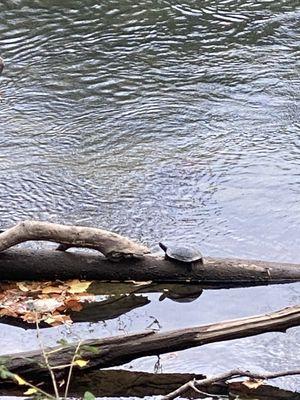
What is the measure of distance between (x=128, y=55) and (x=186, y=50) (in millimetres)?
589

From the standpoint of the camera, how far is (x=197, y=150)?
762cm

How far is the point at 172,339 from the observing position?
4.79m

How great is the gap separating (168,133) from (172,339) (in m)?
3.41

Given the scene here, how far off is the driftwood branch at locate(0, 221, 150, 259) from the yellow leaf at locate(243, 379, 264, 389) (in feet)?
3.78

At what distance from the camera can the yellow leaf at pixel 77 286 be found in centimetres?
565

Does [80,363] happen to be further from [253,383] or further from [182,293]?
[182,293]

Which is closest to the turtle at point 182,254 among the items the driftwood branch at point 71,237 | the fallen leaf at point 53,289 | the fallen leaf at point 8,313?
the driftwood branch at point 71,237

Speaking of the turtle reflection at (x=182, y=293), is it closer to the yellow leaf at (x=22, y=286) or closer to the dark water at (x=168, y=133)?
the dark water at (x=168, y=133)

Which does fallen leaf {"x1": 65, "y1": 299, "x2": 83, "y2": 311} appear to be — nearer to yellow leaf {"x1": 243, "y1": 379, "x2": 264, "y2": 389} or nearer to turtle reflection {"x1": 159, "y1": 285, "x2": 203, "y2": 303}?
turtle reflection {"x1": 159, "y1": 285, "x2": 203, "y2": 303}

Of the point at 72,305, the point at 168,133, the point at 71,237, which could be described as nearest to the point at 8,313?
the point at 72,305

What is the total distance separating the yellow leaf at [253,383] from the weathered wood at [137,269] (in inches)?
40.2

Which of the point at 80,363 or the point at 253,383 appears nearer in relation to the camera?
the point at 80,363

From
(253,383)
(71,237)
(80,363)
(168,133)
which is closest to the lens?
(80,363)

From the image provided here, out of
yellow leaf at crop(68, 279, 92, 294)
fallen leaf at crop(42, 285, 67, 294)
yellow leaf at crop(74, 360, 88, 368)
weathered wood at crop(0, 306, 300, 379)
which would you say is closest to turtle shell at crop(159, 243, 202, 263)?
yellow leaf at crop(68, 279, 92, 294)
